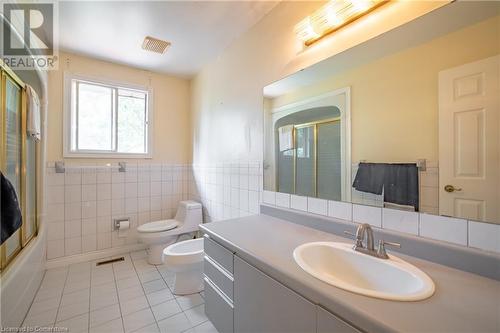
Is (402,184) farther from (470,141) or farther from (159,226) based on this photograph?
(159,226)

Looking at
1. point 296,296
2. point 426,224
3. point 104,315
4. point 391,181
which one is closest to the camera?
point 296,296

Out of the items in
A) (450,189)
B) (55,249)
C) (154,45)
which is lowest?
(55,249)

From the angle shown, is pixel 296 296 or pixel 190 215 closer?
pixel 296 296

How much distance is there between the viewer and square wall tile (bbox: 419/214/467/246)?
857 millimetres

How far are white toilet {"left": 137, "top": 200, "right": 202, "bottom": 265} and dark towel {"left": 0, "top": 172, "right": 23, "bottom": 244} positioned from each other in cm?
144

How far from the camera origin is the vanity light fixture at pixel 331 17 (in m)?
1.13

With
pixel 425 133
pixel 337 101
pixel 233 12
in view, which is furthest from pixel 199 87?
pixel 425 133

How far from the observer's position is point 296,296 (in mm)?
805

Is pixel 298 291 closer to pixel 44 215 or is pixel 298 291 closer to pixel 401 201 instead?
pixel 401 201

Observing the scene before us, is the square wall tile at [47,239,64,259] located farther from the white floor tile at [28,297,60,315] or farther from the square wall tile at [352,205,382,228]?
the square wall tile at [352,205,382,228]

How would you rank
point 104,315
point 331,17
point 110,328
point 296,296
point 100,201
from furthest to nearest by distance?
point 100,201 → point 104,315 → point 110,328 → point 331,17 → point 296,296

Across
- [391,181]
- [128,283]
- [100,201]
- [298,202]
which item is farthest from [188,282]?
[391,181]

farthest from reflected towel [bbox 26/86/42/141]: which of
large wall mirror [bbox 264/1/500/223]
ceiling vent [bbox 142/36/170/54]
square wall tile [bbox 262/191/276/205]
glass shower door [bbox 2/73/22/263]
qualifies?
large wall mirror [bbox 264/1/500/223]

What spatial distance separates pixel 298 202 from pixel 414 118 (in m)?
0.83
